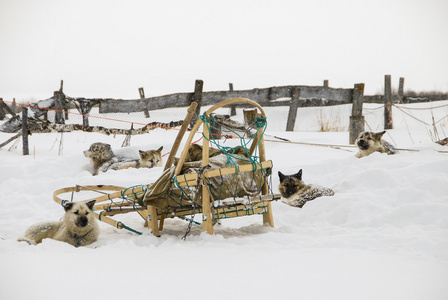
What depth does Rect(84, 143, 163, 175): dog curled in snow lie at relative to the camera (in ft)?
23.2

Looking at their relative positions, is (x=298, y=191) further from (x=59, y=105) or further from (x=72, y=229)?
(x=59, y=105)

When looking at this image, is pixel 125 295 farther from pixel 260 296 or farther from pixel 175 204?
pixel 175 204

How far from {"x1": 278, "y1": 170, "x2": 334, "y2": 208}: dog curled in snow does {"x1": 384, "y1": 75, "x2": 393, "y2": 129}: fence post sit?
7926 millimetres

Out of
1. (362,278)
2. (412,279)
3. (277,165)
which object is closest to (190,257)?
(362,278)

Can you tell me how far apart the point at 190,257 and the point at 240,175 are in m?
1.00

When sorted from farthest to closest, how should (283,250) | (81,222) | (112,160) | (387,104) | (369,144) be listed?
(387,104), (112,160), (369,144), (81,222), (283,250)

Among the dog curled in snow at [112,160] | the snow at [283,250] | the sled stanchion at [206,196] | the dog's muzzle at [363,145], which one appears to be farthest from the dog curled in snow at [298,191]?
the dog curled in snow at [112,160]

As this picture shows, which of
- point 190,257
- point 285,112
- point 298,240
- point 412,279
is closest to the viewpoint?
point 412,279

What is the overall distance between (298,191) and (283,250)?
66.9 inches

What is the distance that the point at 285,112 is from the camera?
16359 millimetres

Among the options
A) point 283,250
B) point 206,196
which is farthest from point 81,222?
point 283,250

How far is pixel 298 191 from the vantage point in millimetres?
4480

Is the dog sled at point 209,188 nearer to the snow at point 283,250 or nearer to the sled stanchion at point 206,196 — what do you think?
the sled stanchion at point 206,196

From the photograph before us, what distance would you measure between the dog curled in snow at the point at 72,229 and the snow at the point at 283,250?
144mm
